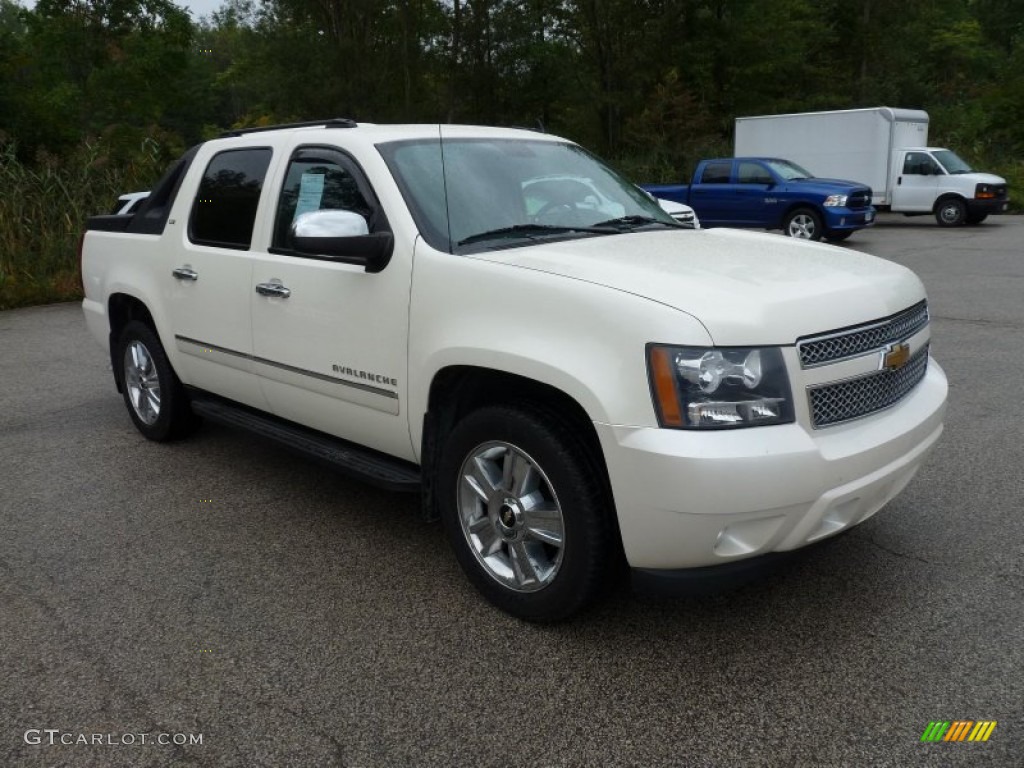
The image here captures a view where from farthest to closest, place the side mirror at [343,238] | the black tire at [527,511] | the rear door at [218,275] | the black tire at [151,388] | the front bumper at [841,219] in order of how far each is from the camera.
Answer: the front bumper at [841,219], the black tire at [151,388], the rear door at [218,275], the side mirror at [343,238], the black tire at [527,511]

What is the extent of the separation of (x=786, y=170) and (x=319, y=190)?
51.6 ft

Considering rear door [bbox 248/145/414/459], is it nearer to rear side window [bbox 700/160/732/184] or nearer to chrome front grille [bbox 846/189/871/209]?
chrome front grille [bbox 846/189/871/209]

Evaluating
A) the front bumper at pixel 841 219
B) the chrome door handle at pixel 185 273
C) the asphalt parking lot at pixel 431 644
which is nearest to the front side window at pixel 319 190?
the chrome door handle at pixel 185 273

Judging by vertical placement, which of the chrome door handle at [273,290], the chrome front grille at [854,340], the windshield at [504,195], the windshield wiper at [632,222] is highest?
→ the windshield at [504,195]

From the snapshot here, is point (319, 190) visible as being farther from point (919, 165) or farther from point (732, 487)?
point (919, 165)

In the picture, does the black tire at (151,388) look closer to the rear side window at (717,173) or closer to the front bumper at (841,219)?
the front bumper at (841,219)

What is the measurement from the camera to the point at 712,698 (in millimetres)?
2854

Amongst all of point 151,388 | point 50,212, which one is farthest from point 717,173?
point 151,388

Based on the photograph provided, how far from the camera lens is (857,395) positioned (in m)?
3.00

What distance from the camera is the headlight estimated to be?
2.72 m

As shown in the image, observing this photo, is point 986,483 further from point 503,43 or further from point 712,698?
point 503,43

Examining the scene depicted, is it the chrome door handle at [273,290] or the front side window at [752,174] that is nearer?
the chrome door handle at [273,290]

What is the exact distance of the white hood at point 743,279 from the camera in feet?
9.17

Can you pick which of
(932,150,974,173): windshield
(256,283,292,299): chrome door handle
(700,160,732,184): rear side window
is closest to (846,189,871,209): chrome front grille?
(700,160,732,184): rear side window
